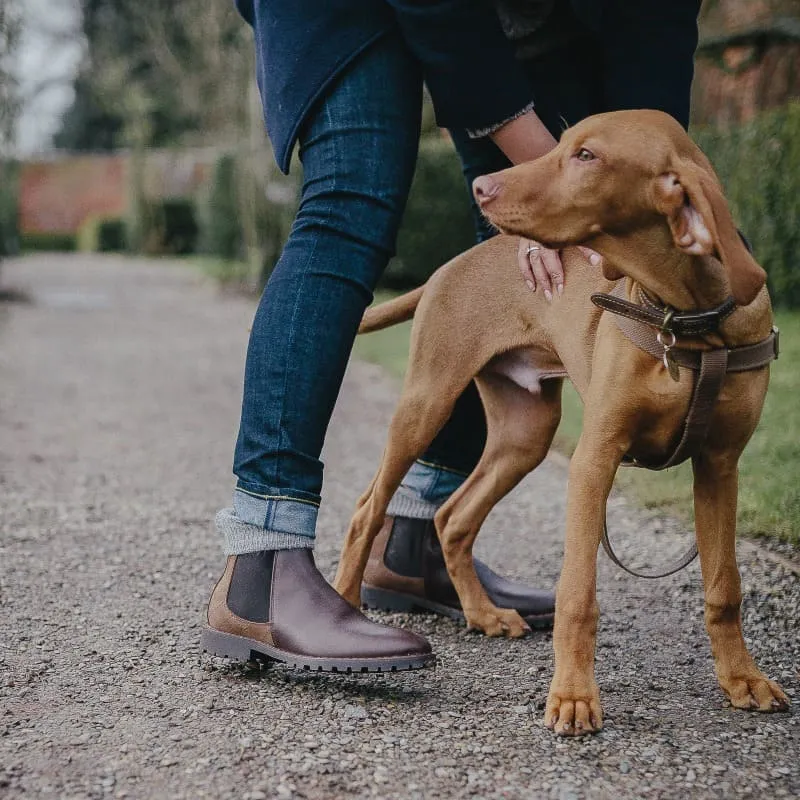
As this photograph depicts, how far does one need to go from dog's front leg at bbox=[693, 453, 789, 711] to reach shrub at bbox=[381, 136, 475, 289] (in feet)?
39.8

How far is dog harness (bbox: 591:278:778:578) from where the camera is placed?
7.50 ft

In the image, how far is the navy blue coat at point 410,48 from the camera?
2.51m

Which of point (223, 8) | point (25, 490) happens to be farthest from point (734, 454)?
point (223, 8)

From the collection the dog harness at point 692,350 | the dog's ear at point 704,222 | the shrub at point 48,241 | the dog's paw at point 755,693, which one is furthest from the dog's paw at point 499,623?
the shrub at point 48,241

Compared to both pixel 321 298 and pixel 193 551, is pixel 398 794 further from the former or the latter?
pixel 193 551

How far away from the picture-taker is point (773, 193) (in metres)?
9.45

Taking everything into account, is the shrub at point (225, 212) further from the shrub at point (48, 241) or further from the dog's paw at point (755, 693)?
the dog's paw at point (755, 693)

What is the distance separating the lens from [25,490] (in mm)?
4582

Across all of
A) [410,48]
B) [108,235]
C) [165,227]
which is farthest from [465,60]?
[108,235]

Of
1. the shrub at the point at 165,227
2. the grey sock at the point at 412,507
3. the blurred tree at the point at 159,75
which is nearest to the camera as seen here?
the grey sock at the point at 412,507

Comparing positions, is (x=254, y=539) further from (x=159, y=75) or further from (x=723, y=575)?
(x=159, y=75)

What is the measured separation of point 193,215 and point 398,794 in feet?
98.3

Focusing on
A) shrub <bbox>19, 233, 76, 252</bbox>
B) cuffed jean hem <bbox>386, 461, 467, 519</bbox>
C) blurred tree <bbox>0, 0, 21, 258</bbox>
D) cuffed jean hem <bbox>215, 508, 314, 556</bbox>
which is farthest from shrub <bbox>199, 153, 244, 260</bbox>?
cuffed jean hem <bbox>215, 508, 314, 556</bbox>

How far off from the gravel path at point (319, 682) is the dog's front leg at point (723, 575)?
0.08 m
